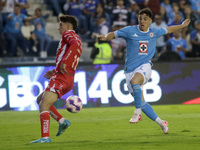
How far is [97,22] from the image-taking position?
18.5 m

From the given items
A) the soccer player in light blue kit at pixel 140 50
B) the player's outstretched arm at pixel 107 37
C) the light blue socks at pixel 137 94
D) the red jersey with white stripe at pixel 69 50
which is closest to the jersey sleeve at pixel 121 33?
the soccer player in light blue kit at pixel 140 50

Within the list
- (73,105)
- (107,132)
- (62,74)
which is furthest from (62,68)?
(107,132)

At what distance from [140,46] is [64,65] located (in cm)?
210

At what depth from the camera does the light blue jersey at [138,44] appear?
8.80 metres

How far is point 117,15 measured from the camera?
18.7 metres

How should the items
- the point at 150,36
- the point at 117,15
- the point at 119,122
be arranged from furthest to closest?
the point at 117,15 → the point at 119,122 → the point at 150,36

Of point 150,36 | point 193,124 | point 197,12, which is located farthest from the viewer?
point 197,12

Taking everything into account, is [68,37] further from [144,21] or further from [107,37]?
[144,21]

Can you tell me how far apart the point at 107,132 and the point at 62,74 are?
6.24 feet

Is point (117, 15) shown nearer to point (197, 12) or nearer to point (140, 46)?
point (197, 12)

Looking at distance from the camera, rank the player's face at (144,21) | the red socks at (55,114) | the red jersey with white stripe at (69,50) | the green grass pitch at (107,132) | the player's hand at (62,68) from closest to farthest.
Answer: the green grass pitch at (107,132), the player's hand at (62,68), the red jersey with white stripe at (69,50), the red socks at (55,114), the player's face at (144,21)

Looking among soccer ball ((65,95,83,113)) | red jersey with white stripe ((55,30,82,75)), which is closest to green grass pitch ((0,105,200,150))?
soccer ball ((65,95,83,113))

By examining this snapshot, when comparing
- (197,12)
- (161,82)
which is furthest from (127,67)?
(197,12)

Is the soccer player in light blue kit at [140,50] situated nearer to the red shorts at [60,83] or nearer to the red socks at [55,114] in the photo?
the red shorts at [60,83]
